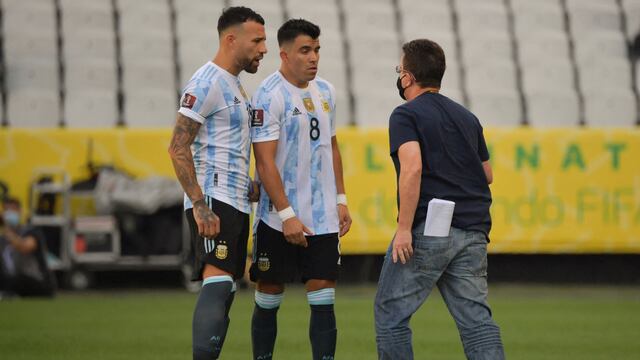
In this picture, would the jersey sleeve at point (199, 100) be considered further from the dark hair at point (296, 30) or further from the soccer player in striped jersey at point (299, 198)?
the dark hair at point (296, 30)

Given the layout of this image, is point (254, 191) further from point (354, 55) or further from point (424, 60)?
point (354, 55)

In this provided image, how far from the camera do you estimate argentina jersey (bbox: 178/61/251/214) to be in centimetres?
661

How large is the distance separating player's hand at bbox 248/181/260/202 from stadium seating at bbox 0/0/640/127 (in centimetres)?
1117

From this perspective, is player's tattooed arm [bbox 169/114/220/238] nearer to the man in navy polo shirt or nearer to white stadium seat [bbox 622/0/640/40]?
the man in navy polo shirt

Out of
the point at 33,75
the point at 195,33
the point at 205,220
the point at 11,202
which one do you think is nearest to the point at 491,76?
the point at 195,33

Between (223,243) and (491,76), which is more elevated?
(491,76)

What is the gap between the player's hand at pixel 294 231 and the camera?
272 inches

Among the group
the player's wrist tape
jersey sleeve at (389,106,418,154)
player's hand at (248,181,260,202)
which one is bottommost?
the player's wrist tape

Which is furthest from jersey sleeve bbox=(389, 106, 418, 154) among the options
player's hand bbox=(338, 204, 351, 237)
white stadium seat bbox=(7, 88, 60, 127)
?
white stadium seat bbox=(7, 88, 60, 127)

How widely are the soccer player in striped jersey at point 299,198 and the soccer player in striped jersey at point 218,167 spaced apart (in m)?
0.30

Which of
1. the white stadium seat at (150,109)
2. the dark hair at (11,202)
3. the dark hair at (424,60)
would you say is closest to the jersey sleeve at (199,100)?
the dark hair at (424,60)

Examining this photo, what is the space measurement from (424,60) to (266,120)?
1.24 meters

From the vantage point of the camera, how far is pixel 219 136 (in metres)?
6.66

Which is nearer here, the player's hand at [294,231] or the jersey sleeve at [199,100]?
the jersey sleeve at [199,100]
